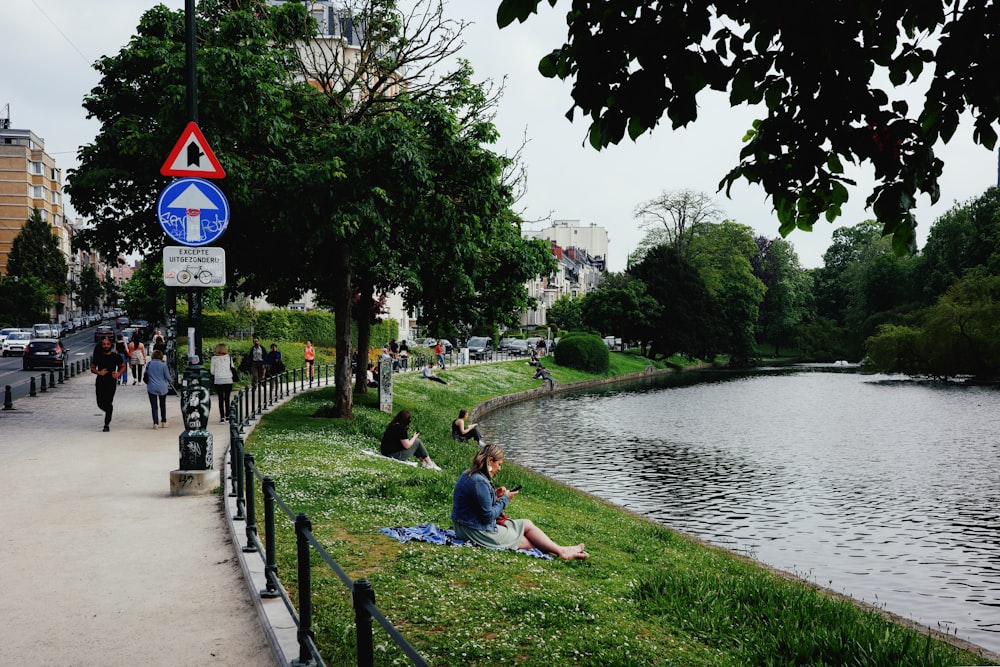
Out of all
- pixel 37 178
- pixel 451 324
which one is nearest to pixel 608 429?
pixel 451 324

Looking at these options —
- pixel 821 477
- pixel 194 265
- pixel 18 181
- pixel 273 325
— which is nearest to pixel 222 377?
pixel 194 265

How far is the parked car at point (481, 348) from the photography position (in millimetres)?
63344

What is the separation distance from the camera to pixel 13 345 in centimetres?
5422

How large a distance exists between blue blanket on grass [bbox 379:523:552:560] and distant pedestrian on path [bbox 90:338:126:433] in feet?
35.6

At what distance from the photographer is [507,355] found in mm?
68875

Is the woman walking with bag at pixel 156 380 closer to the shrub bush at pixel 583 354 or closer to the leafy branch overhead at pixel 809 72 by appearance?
the leafy branch overhead at pixel 809 72

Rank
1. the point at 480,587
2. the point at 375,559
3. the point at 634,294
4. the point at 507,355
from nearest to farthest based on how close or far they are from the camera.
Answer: the point at 480,587 → the point at 375,559 → the point at 507,355 → the point at 634,294

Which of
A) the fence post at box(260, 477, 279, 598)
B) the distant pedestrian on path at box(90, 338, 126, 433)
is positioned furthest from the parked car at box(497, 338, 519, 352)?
the fence post at box(260, 477, 279, 598)

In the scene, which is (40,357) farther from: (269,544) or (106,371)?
(269,544)

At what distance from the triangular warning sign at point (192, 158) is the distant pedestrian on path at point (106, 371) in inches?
352

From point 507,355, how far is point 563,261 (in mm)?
74923

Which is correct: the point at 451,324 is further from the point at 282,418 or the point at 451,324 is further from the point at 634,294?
the point at 634,294

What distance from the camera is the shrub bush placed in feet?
204

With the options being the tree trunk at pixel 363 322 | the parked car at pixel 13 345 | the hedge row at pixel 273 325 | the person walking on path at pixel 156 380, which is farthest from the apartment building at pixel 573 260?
the person walking on path at pixel 156 380
